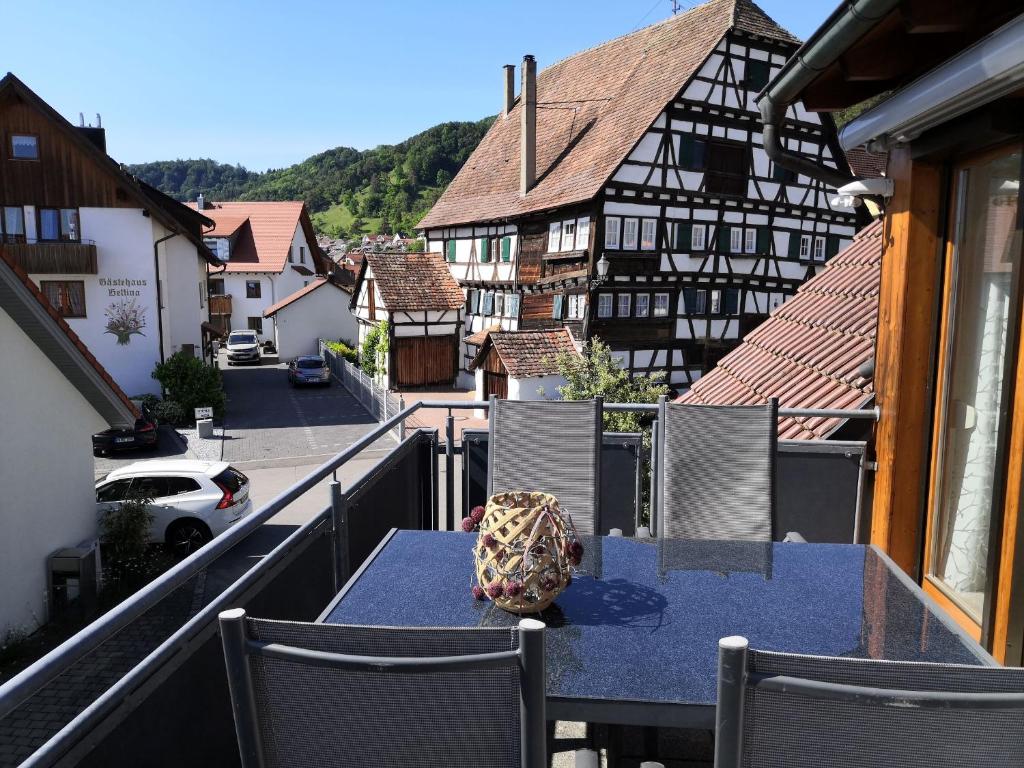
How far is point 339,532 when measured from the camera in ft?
11.6

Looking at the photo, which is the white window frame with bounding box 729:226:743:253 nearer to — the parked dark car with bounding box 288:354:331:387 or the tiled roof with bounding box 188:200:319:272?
the parked dark car with bounding box 288:354:331:387

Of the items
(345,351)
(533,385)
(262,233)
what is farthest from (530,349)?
(262,233)

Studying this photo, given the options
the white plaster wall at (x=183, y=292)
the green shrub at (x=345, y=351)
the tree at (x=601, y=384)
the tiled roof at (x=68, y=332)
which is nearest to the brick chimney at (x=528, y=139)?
the tree at (x=601, y=384)

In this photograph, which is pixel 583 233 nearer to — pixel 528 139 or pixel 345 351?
pixel 528 139

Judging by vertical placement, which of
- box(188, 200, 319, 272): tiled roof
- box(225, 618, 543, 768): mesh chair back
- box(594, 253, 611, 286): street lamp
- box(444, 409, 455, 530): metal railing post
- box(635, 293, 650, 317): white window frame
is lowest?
box(444, 409, 455, 530): metal railing post

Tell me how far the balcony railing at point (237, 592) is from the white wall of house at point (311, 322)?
1442 inches

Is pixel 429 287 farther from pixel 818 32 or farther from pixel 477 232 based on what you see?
pixel 818 32

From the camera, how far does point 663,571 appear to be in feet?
10.2

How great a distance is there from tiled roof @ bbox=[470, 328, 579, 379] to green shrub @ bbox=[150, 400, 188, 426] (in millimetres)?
9626

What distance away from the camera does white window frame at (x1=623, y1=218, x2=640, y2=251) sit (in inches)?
890

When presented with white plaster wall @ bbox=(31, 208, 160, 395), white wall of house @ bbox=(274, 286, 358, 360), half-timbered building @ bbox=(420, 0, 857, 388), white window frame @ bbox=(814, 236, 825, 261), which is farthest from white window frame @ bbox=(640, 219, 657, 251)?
white wall of house @ bbox=(274, 286, 358, 360)

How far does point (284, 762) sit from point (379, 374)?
29842 millimetres

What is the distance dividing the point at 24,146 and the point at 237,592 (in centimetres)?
2573

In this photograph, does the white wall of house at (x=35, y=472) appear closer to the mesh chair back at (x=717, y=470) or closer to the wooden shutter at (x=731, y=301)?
the mesh chair back at (x=717, y=470)
